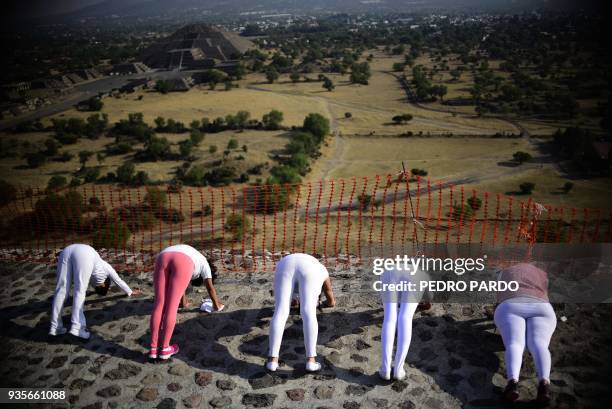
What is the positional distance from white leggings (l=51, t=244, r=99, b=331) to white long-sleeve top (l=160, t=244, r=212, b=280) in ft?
4.10

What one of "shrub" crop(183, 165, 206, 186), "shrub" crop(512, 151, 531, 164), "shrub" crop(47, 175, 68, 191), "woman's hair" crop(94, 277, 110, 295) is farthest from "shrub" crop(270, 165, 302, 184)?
"woman's hair" crop(94, 277, 110, 295)

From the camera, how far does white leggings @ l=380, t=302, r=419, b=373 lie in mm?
5359

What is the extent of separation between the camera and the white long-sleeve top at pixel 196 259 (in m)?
5.96

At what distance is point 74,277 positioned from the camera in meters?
6.43

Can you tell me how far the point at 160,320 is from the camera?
19.0 feet

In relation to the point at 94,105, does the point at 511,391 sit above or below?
above

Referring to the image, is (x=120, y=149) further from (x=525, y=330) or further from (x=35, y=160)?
(x=525, y=330)

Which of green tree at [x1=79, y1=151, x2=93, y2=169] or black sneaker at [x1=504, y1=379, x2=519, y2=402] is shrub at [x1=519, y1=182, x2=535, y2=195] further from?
green tree at [x1=79, y1=151, x2=93, y2=169]

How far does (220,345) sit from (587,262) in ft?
21.2

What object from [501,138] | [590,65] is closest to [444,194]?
[501,138]

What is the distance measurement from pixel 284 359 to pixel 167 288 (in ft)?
5.93

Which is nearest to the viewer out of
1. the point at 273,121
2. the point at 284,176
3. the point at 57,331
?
the point at 57,331

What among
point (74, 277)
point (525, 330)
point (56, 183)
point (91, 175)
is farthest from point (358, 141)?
point (525, 330)

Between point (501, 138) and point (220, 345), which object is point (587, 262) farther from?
point (501, 138)
